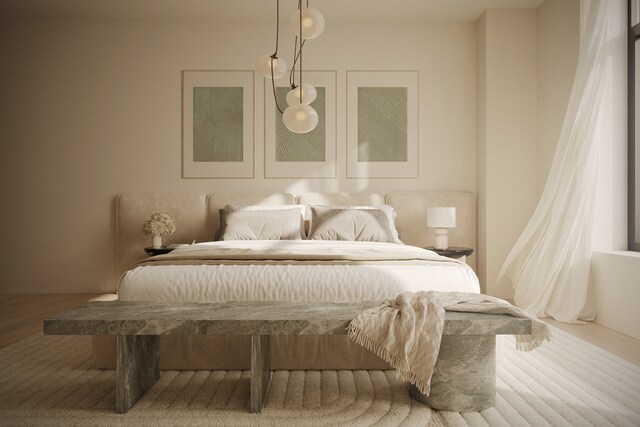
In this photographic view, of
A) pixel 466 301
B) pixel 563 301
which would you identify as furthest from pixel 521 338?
pixel 563 301

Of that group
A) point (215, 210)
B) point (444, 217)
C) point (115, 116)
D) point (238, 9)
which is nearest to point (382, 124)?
point (444, 217)

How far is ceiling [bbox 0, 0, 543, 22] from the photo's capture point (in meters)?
4.38

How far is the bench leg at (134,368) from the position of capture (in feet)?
6.07

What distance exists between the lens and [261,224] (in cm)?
408

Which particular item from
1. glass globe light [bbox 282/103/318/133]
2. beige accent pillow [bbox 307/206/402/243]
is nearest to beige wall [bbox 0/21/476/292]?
beige accent pillow [bbox 307/206/402/243]

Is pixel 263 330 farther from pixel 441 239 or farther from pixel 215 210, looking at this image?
pixel 215 210

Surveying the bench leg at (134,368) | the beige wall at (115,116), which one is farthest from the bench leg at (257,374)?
the beige wall at (115,116)

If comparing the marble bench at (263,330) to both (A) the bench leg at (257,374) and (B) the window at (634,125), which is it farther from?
(B) the window at (634,125)

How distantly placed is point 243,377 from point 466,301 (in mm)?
1105

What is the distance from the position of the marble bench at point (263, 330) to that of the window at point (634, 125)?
2.34 meters

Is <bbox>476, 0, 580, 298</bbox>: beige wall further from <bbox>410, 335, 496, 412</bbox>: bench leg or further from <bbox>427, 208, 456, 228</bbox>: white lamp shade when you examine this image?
<bbox>410, 335, 496, 412</bbox>: bench leg

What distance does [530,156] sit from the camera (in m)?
4.57

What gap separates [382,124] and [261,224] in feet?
5.50

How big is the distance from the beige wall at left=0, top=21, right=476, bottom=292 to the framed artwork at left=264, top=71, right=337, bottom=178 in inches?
3.3
